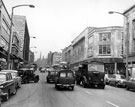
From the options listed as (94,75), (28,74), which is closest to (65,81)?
(94,75)

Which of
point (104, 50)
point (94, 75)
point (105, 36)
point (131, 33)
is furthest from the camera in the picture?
point (105, 36)

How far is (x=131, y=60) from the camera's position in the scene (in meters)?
40.4

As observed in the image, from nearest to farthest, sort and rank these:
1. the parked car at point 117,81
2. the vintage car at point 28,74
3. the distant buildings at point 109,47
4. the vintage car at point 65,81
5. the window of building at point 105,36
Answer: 1. the vintage car at point 65,81
2. the parked car at point 117,81
3. the vintage car at point 28,74
4. the distant buildings at point 109,47
5. the window of building at point 105,36

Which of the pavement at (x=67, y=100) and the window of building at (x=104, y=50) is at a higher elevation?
the window of building at (x=104, y=50)

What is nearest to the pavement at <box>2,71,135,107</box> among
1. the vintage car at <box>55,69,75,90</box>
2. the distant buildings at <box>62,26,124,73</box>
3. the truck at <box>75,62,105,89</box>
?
the vintage car at <box>55,69,75,90</box>

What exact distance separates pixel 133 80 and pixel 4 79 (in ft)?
47.6

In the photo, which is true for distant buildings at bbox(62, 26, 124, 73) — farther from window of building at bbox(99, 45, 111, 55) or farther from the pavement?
the pavement

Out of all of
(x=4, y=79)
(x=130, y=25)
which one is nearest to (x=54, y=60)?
(x=130, y=25)

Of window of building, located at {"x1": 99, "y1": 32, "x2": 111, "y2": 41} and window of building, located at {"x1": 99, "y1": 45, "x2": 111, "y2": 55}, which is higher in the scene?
window of building, located at {"x1": 99, "y1": 32, "x2": 111, "y2": 41}

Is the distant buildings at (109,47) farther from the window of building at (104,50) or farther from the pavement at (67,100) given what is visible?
the pavement at (67,100)

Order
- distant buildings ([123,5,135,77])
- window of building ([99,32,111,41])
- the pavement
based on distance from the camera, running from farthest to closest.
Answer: window of building ([99,32,111,41])
distant buildings ([123,5,135,77])
the pavement

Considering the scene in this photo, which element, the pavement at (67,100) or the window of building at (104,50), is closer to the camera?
the pavement at (67,100)

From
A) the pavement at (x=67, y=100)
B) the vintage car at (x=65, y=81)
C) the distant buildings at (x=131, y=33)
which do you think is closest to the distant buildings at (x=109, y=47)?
the distant buildings at (x=131, y=33)

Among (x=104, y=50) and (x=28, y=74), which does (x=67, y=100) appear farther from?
(x=104, y=50)
